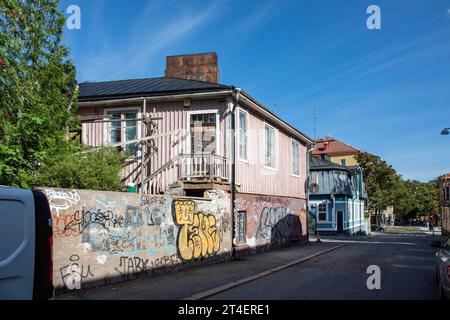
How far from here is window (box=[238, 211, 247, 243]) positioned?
17594 millimetres

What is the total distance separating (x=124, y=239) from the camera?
1069 centimetres

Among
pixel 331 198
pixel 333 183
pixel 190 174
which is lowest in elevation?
pixel 331 198

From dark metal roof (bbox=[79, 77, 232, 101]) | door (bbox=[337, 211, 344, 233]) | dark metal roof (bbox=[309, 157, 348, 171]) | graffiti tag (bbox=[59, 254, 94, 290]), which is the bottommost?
door (bbox=[337, 211, 344, 233])

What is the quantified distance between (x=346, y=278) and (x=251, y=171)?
762 cm

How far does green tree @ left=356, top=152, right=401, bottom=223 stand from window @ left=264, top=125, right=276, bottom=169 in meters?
36.4

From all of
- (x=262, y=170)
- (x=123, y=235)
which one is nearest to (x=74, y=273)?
(x=123, y=235)

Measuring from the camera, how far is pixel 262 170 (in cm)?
1981

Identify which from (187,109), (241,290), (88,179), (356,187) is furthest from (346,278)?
(356,187)

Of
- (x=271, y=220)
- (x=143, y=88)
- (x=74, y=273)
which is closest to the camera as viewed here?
(x=74, y=273)

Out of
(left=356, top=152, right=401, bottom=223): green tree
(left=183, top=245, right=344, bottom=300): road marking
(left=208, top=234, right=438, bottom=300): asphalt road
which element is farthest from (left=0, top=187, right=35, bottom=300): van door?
(left=356, top=152, right=401, bottom=223): green tree

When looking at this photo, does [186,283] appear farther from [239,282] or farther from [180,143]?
[180,143]

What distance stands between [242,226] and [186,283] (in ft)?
24.5

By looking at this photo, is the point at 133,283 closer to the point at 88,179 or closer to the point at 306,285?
the point at 88,179

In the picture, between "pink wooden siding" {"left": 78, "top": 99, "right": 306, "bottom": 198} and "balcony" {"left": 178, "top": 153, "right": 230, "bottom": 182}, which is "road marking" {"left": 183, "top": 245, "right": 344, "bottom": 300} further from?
"pink wooden siding" {"left": 78, "top": 99, "right": 306, "bottom": 198}
